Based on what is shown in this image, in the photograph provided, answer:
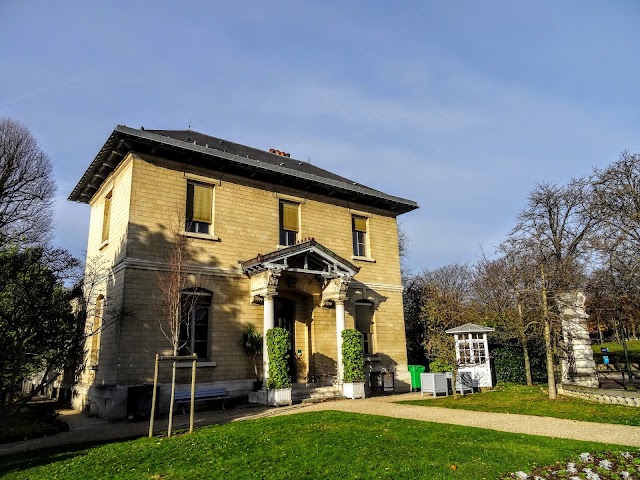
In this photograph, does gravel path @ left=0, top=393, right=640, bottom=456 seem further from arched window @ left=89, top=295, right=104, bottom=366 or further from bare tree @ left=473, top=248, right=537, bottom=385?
bare tree @ left=473, top=248, right=537, bottom=385

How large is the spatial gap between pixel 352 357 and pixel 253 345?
3.45 metres

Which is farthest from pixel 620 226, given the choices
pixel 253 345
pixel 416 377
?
pixel 253 345

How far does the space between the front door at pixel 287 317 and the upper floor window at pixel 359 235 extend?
4.06 m

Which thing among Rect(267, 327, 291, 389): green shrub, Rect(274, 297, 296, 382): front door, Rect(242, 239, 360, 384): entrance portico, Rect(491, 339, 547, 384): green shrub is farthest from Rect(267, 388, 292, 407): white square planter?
Rect(491, 339, 547, 384): green shrub

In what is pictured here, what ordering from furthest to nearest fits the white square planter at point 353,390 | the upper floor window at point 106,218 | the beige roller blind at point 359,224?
1. the beige roller blind at point 359,224
2. the upper floor window at point 106,218
3. the white square planter at point 353,390

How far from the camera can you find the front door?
17.1m

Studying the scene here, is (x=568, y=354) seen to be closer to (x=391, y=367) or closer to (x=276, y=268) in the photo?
(x=391, y=367)

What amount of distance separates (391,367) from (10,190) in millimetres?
18003

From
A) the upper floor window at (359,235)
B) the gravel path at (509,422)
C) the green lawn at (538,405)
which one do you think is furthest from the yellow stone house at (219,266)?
the green lawn at (538,405)

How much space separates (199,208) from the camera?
15875 millimetres

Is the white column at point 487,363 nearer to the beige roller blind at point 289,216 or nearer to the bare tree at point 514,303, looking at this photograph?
the bare tree at point 514,303

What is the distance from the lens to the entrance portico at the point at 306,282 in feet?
49.6

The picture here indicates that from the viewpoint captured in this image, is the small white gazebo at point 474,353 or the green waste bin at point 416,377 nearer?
the small white gazebo at point 474,353

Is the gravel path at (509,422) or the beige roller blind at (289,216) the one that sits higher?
the beige roller blind at (289,216)
